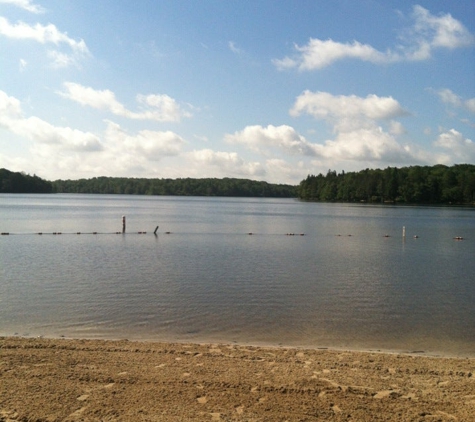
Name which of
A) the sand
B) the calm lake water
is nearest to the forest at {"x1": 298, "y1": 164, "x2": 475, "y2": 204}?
the calm lake water

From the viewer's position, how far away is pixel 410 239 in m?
43.6

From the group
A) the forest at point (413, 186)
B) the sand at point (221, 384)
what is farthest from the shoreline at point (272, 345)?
the forest at point (413, 186)

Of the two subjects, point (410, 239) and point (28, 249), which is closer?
point (28, 249)

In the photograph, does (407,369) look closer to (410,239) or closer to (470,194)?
(410,239)

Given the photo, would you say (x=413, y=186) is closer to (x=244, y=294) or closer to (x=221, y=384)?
(x=244, y=294)

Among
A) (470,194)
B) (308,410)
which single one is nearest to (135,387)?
(308,410)

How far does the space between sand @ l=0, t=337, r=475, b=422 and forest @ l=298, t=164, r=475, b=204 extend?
470ft

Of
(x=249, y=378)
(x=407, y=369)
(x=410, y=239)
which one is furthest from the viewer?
(x=410, y=239)

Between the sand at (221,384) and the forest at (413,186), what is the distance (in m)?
143

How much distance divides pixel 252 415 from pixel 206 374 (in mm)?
1843

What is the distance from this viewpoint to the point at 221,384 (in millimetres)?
7859

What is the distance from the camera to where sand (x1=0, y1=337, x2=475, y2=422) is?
675 centimetres

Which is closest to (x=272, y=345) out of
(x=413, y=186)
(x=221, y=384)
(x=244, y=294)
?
(x=221, y=384)

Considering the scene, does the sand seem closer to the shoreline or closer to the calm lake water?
the shoreline
